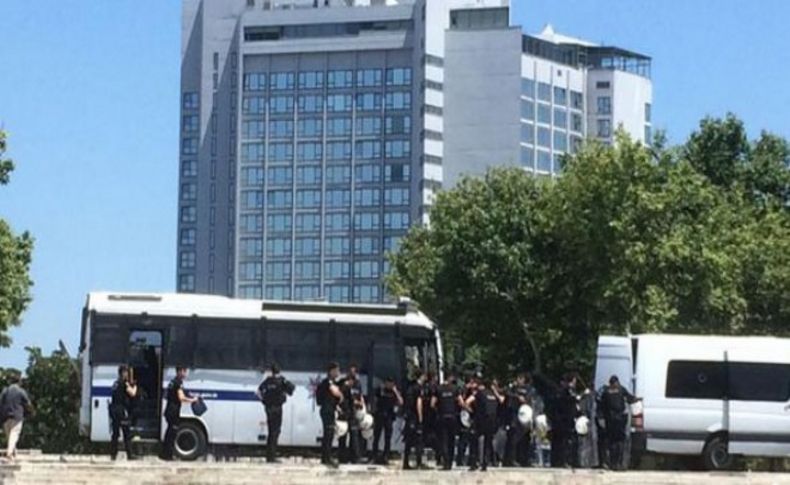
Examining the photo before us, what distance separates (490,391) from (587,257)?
2653cm

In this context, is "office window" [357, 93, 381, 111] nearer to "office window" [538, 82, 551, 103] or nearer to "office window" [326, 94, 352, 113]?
"office window" [326, 94, 352, 113]

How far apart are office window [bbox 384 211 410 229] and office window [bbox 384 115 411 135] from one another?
773 cm

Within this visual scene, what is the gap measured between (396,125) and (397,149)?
237 centimetres

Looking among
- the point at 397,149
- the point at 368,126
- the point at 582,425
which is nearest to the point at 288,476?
the point at 582,425

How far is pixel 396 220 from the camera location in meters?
185

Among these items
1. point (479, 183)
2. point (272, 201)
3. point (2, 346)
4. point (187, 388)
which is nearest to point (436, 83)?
point (272, 201)

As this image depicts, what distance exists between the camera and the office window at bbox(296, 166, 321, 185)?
189625 millimetres

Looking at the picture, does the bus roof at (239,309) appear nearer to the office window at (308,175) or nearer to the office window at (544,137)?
the office window at (544,137)

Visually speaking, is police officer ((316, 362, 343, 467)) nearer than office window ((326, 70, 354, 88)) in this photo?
Yes

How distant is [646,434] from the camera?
38531 mm

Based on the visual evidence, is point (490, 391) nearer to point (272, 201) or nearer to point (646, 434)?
point (646, 434)

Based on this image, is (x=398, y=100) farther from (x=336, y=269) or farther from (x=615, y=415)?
(x=615, y=415)

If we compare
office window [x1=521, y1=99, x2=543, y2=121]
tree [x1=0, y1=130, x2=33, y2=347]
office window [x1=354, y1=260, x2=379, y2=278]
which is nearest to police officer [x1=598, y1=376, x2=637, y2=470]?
tree [x1=0, y1=130, x2=33, y2=347]

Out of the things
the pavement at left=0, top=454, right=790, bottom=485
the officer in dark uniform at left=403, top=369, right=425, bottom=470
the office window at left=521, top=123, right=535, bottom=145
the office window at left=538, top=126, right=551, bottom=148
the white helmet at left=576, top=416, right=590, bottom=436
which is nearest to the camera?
the pavement at left=0, top=454, right=790, bottom=485
